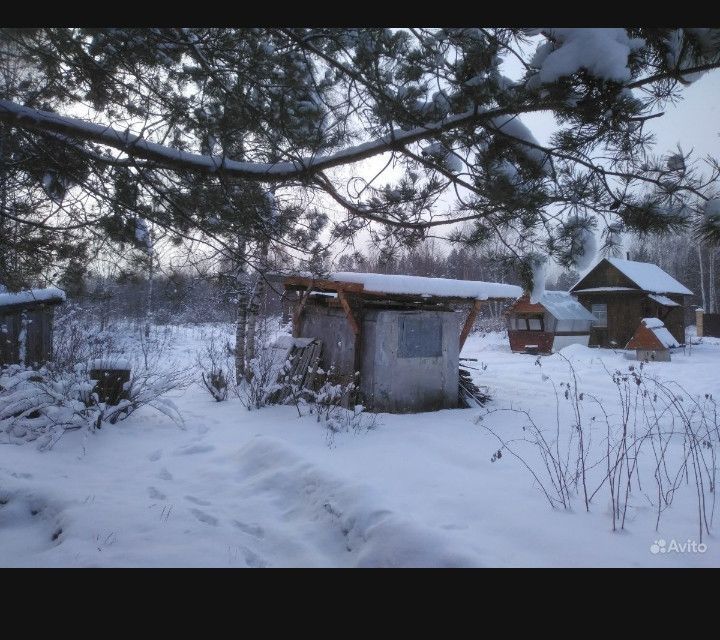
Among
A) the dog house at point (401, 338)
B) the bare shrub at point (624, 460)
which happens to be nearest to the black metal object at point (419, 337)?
the dog house at point (401, 338)

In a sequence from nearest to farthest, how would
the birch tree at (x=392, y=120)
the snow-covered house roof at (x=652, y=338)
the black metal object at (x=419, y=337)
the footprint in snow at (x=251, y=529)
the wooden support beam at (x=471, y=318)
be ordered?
1. the birch tree at (x=392, y=120)
2. the footprint in snow at (x=251, y=529)
3. the black metal object at (x=419, y=337)
4. the wooden support beam at (x=471, y=318)
5. the snow-covered house roof at (x=652, y=338)

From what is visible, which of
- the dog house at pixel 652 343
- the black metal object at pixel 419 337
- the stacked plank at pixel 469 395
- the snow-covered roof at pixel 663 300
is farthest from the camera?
the snow-covered roof at pixel 663 300

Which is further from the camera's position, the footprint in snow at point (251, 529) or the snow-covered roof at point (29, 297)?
the snow-covered roof at point (29, 297)

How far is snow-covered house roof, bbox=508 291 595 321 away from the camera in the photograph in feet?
67.0

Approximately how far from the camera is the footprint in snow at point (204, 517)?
10.8 feet

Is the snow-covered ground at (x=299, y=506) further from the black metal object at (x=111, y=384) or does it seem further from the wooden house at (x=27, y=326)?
the wooden house at (x=27, y=326)

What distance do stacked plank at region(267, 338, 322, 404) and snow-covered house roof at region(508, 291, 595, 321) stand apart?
14.0m

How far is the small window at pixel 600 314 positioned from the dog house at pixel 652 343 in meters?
4.68

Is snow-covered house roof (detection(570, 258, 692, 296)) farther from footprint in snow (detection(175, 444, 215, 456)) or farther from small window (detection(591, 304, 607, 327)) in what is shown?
footprint in snow (detection(175, 444, 215, 456))

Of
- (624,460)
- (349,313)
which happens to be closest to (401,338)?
(349,313)

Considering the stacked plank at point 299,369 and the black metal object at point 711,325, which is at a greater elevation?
the black metal object at point 711,325

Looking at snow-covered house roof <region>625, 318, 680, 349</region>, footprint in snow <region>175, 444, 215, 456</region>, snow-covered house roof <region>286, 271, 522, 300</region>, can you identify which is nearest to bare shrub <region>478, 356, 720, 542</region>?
snow-covered house roof <region>286, 271, 522, 300</region>

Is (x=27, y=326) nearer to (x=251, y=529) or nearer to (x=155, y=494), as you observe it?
(x=155, y=494)
